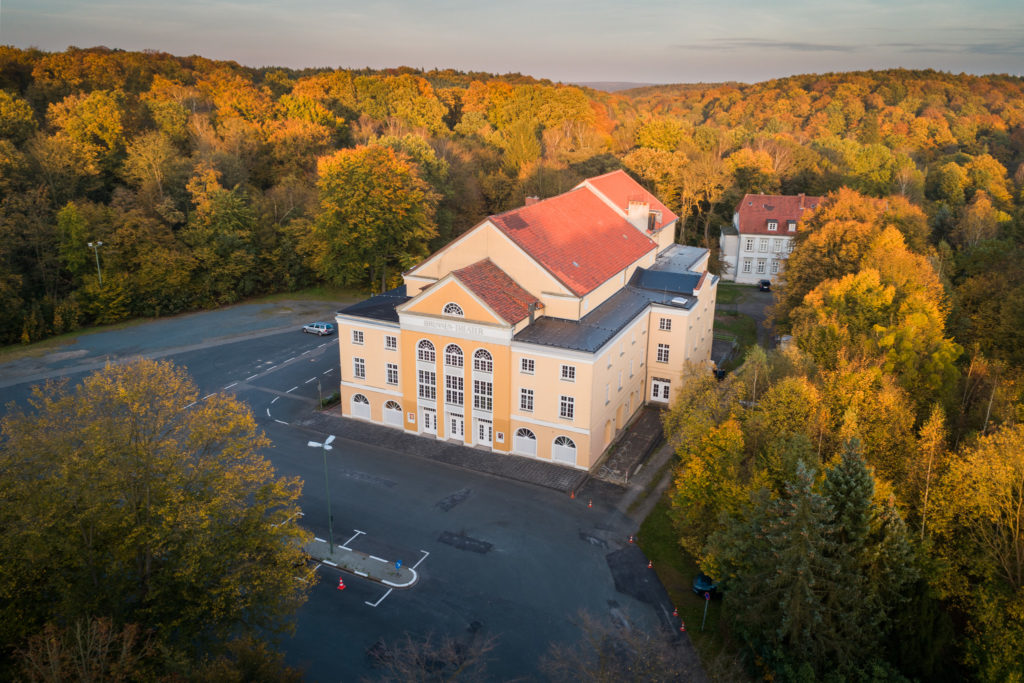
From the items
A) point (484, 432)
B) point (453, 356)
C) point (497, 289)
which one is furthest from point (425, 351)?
point (484, 432)

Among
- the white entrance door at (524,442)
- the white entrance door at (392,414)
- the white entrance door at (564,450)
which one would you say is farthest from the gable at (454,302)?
the white entrance door at (564,450)

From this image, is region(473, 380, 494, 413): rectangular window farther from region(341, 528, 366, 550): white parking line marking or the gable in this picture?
region(341, 528, 366, 550): white parking line marking

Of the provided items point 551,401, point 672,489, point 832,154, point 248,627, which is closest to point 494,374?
point 551,401

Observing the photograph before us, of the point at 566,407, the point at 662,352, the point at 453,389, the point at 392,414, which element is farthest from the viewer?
the point at 662,352

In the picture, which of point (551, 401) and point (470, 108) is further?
point (470, 108)

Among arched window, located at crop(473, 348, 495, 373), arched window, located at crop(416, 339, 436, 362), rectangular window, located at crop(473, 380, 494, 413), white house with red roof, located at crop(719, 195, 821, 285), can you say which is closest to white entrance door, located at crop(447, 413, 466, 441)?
rectangular window, located at crop(473, 380, 494, 413)

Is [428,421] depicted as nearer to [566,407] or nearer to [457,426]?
[457,426]

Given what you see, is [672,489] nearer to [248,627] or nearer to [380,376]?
[380,376]
